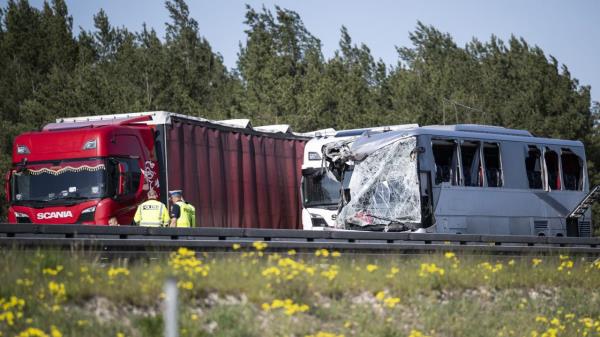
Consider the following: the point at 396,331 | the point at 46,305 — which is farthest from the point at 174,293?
the point at 396,331

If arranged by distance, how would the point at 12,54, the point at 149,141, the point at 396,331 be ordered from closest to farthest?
the point at 396,331, the point at 149,141, the point at 12,54

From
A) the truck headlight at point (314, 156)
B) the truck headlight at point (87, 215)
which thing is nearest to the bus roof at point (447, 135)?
the truck headlight at point (314, 156)

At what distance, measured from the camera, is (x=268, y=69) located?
51.9 metres

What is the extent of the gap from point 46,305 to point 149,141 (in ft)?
39.2

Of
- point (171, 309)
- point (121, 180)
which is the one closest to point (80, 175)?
point (121, 180)

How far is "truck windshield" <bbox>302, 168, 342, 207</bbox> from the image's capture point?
82.5ft

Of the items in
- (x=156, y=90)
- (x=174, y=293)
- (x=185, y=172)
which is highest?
(x=156, y=90)

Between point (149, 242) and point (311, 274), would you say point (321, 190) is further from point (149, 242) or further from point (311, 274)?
point (311, 274)

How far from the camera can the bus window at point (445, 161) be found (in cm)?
2183

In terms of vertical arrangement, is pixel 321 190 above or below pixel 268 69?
below

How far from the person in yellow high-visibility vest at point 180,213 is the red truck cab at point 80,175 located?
150 cm

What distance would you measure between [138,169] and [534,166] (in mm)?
9551

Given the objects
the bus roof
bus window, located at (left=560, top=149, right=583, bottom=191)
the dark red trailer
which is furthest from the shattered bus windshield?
bus window, located at (left=560, top=149, right=583, bottom=191)

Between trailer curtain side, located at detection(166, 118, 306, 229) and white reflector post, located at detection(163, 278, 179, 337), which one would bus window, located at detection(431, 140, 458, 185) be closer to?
trailer curtain side, located at detection(166, 118, 306, 229)
